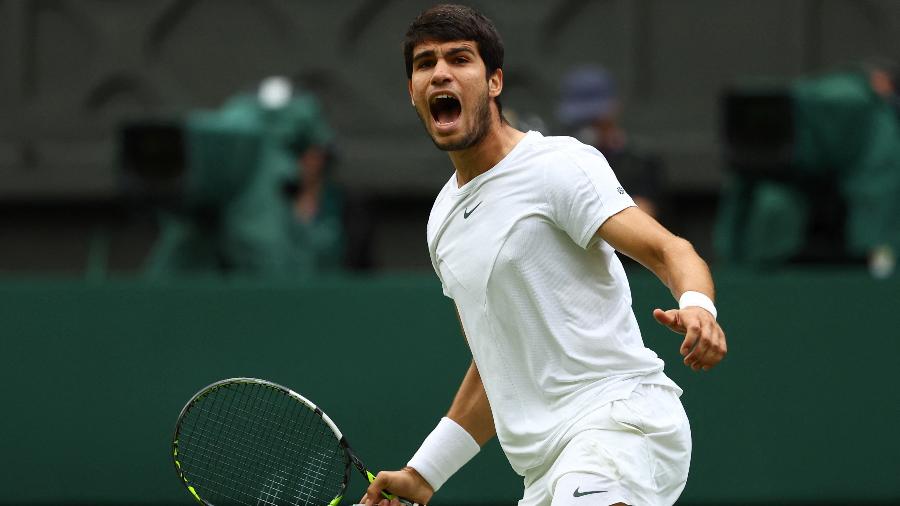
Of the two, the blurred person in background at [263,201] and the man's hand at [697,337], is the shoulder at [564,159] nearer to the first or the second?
the man's hand at [697,337]

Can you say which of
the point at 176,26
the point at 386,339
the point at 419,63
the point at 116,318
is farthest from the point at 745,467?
the point at 176,26

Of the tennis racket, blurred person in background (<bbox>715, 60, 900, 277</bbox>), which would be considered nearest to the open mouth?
the tennis racket

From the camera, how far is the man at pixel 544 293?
154 inches

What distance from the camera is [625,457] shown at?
392cm

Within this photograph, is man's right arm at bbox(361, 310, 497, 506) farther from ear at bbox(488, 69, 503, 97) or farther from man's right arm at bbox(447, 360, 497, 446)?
ear at bbox(488, 69, 503, 97)

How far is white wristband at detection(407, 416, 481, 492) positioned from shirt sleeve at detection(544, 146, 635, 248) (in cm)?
79

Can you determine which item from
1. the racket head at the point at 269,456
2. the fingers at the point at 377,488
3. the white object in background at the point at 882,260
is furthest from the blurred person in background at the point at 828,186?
the fingers at the point at 377,488

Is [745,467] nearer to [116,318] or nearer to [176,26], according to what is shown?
[116,318]

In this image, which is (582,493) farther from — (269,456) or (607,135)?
(607,135)

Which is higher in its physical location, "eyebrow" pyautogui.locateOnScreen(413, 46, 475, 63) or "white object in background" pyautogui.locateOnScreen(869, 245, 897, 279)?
"eyebrow" pyautogui.locateOnScreen(413, 46, 475, 63)

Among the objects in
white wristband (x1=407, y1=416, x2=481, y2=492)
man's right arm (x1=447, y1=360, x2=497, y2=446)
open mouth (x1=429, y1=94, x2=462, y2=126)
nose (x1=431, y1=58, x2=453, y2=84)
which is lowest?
white wristband (x1=407, y1=416, x2=481, y2=492)

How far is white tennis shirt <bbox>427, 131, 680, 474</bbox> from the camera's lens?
398 centimetres

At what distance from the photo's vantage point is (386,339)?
7.69m

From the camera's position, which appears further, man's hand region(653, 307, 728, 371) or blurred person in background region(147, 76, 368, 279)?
blurred person in background region(147, 76, 368, 279)
